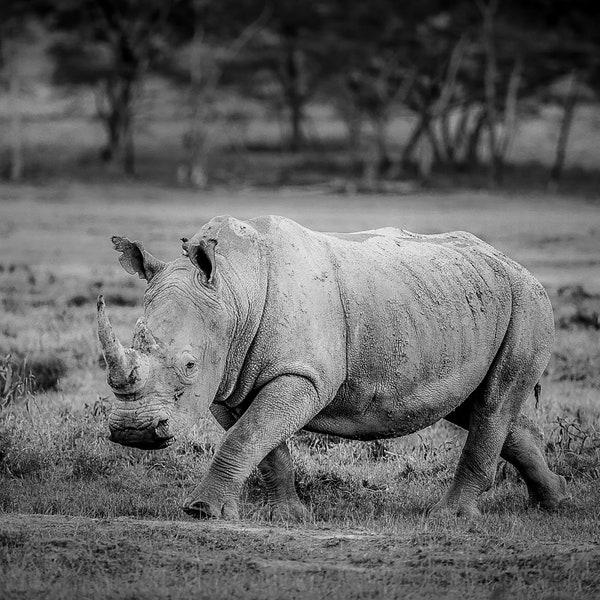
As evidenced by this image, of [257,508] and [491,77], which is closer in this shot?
[257,508]

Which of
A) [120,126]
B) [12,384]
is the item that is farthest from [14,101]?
[12,384]

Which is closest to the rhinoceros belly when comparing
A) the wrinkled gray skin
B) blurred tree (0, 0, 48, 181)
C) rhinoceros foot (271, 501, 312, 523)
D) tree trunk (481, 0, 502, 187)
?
the wrinkled gray skin

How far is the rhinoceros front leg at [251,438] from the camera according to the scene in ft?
21.5

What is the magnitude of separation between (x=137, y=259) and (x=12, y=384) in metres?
3.35

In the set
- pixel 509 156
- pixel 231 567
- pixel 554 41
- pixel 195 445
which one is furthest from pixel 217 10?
pixel 231 567

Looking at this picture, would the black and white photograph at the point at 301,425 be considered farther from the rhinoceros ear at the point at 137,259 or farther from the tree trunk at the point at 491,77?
the tree trunk at the point at 491,77

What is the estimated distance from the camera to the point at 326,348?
693cm

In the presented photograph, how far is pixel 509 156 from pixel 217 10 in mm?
18510

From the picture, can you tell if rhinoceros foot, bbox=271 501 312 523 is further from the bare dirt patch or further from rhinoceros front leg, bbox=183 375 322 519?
the bare dirt patch

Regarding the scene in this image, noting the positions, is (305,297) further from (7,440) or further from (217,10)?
(217,10)

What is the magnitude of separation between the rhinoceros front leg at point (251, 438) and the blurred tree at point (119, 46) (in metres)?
40.7

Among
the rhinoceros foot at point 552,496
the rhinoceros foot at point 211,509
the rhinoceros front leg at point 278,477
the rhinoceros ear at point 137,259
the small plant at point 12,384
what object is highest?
the rhinoceros ear at point 137,259

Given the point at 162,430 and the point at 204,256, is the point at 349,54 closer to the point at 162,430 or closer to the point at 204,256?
the point at 204,256

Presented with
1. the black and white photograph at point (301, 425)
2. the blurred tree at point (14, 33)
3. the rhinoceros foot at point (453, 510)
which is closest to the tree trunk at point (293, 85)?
the blurred tree at point (14, 33)
